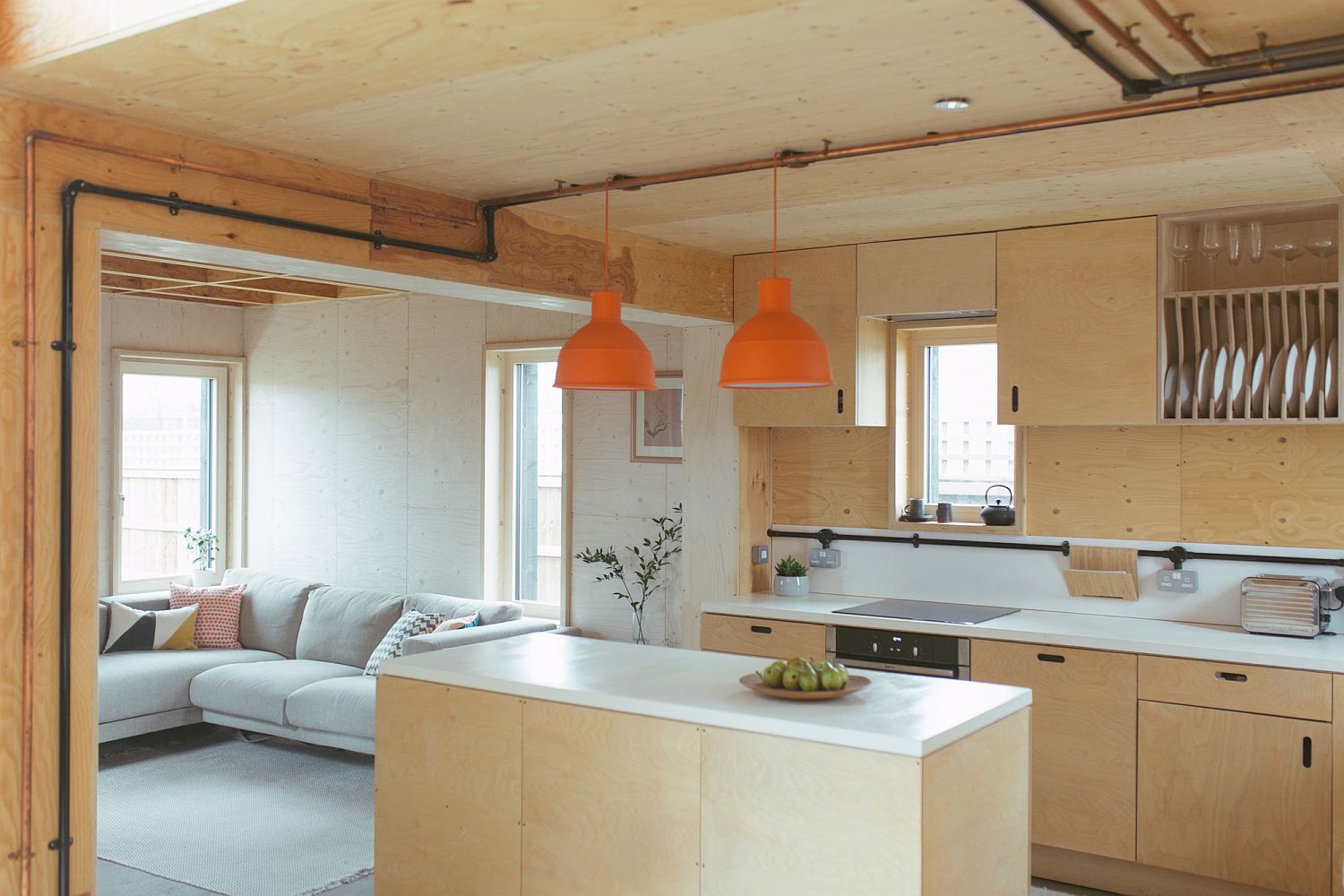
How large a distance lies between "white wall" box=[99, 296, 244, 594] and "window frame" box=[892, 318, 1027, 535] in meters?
4.61

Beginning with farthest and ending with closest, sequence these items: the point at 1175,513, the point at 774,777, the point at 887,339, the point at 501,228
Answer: the point at 887,339 → the point at 1175,513 → the point at 501,228 → the point at 774,777

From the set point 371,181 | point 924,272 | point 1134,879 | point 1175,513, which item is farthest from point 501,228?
point 1134,879

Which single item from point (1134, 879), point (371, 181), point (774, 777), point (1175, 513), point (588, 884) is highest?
point (371, 181)

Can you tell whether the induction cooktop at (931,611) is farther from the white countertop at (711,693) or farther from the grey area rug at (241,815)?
the grey area rug at (241,815)

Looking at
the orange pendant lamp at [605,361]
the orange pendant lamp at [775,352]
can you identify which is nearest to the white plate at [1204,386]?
the orange pendant lamp at [775,352]

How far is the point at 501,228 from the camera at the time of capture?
4.46 meters

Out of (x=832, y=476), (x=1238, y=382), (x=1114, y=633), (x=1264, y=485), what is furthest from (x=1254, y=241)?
(x=832, y=476)

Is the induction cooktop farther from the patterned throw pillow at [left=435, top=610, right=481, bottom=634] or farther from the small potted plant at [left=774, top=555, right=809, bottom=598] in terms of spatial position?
the patterned throw pillow at [left=435, top=610, right=481, bottom=634]

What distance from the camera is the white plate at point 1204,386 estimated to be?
455 centimetres

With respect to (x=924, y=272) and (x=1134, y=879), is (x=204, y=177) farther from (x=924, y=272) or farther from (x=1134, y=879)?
(x=1134, y=879)

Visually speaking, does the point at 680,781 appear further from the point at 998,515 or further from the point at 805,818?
the point at 998,515

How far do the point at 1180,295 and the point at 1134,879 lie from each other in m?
2.17

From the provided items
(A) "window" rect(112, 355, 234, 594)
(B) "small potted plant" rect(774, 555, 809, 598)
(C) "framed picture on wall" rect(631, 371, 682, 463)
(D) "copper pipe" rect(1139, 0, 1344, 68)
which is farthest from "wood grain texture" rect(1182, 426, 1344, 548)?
(A) "window" rect(112, 355, 234, 594)

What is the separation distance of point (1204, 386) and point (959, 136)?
1.78 meters
